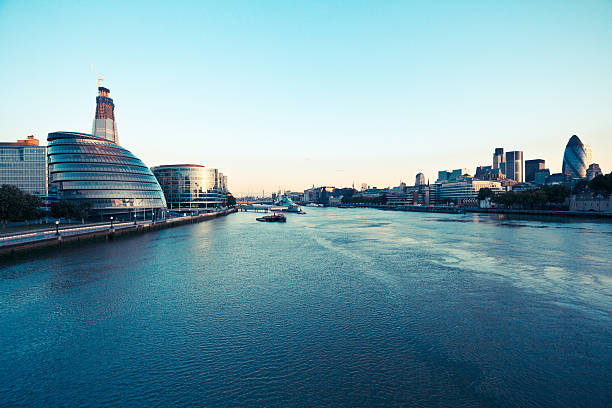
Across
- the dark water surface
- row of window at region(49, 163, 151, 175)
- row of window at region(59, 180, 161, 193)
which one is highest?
row of window at region(49, 163, 151, 175)

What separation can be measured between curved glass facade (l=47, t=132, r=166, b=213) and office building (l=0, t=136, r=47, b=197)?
10.4 m

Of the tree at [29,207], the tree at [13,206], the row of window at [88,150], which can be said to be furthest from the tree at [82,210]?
the row of window at [88,150]

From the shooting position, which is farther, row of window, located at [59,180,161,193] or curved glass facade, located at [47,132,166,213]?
curved glass facade, located at [47,132,166,213]

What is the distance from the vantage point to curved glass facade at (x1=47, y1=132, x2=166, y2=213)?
2795 inches

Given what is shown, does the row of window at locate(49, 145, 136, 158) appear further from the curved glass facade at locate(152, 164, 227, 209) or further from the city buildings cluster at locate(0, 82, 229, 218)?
the curved glass facade at locate(152, 164, 227, 209)

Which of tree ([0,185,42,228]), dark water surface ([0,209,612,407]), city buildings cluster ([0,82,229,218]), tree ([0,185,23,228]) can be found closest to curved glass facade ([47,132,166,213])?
city buildings cluster ([0,82,229,218])

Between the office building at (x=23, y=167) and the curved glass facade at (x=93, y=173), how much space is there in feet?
34.1

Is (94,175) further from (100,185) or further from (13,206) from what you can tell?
(13,206)

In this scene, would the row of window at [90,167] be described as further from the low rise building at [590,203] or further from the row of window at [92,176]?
the low rise building at [590,203]

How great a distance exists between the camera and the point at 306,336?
14367 mm

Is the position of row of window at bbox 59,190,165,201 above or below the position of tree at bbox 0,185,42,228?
above

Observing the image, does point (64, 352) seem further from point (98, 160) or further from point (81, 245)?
point (98, 160)

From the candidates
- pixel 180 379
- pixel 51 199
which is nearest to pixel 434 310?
pixel 180 379

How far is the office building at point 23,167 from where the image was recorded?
79.1 m
